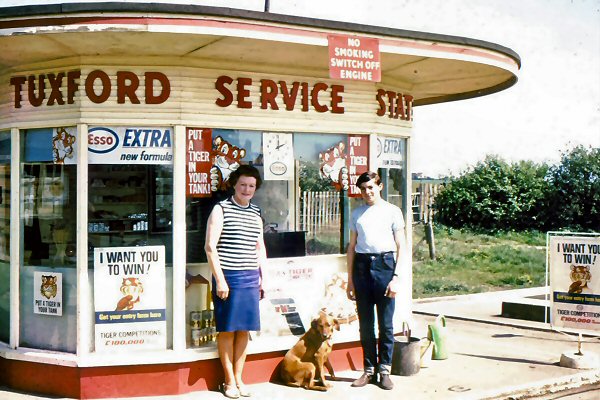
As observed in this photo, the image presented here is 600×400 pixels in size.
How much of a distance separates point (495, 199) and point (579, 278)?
21426 millimetres

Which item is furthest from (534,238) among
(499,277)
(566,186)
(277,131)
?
(277,131)

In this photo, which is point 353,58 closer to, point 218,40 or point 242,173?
point 218,40

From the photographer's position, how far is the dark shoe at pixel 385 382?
7023 mm

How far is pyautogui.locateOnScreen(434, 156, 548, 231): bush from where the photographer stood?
29.5 meters

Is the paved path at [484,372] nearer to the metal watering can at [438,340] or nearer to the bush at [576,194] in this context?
the metal watering can at [438,340]

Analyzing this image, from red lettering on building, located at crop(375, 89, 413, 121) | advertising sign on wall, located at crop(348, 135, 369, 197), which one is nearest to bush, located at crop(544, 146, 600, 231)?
red lettering on building, located at crop(375, 89, 413, 121)

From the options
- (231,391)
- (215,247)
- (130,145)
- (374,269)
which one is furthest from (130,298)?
(374,269)

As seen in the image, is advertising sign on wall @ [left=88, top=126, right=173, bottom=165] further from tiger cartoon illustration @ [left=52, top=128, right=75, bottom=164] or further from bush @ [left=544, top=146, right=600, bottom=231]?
bush @ [left=544, top=146, right=600, bottom=231]

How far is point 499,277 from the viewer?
17453mm

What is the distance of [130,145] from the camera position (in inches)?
268

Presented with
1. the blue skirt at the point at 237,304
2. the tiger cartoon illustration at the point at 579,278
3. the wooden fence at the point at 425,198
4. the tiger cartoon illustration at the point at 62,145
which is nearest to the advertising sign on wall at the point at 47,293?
the tiger cartoon illustration at the point at 62,145

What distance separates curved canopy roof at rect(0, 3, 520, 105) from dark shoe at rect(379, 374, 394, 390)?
3.12 metres

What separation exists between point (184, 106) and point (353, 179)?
2127 millimetres

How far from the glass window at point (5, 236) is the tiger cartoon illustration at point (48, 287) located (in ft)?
2.02
